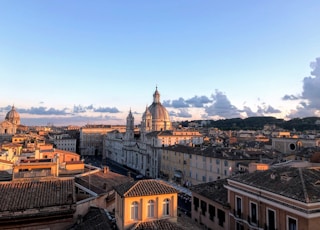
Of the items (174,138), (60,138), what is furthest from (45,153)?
(60,138)

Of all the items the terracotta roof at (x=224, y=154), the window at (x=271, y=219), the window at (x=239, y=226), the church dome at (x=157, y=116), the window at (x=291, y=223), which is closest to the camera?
the window at (x=291, y=223)

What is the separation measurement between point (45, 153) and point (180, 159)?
31521mm

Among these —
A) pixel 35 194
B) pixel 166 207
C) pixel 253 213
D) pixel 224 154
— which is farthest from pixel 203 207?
pixel 224 154

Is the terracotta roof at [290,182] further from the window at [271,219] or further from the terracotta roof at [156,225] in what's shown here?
the terracotta roof at [156,225]

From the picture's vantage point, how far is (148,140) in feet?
315

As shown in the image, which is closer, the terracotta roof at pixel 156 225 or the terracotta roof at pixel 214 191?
the terracotta roof at pixel 156 225

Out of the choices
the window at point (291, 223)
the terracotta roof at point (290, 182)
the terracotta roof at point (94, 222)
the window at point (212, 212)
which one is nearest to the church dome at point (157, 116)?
the window at point (212, 212)

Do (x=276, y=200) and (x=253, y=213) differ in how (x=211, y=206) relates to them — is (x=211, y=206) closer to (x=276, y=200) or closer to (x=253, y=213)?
(x=253, y=213)

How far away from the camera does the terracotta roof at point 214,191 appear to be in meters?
26.1

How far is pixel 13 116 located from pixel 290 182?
528 feet

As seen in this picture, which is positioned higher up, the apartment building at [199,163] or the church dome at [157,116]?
the church dome at [157,116]

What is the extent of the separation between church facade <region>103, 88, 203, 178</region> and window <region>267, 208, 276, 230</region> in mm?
60219

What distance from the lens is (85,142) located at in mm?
155875

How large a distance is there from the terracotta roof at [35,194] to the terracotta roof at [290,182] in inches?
518
